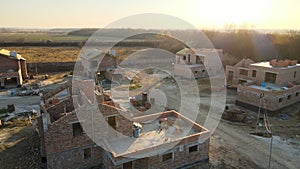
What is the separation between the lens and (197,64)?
38.8m

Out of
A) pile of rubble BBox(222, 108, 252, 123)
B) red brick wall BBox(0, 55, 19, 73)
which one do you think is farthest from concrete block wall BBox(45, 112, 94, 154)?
red brick wall BBox(0, 55, 19, 73)

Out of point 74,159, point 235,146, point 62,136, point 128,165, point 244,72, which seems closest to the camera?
point 62,136

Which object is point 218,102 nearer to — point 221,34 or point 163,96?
point 163,96

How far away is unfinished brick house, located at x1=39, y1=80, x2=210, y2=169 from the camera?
1244cm

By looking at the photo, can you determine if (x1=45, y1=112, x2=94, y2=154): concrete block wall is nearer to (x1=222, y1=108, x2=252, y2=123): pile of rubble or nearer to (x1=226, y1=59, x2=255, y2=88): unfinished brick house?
(x1=222, y1=108, x2=252, y2=123): pile of rubble

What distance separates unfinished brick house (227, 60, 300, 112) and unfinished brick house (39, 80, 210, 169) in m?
11.5

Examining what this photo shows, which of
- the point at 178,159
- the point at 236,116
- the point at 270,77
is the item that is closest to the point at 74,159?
the point at 178,159

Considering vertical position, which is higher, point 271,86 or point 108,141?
point 271,86

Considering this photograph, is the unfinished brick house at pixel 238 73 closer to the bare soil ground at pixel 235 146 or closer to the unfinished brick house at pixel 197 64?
the unfinished brick house at pixel 197 64

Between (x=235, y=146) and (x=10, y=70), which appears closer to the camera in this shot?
(x=235, y=146)

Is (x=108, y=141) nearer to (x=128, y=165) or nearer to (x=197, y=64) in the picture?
(x=128, y=165)

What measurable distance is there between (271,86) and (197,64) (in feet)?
48.3

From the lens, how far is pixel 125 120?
13.5 meters

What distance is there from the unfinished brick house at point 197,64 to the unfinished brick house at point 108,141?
22.9 meters
